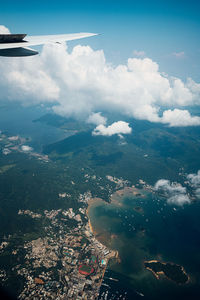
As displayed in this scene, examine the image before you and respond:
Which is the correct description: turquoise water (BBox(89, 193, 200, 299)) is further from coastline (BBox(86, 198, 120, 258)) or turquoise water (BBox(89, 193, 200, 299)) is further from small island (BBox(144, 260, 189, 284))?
coastline (BBox(86, 198, 120, 258))

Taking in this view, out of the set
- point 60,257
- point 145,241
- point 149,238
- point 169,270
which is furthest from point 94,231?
point 169,270

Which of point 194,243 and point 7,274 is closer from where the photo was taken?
point 7,274

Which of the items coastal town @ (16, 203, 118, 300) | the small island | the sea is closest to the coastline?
coastal town @ (16, 203, 118, 300)

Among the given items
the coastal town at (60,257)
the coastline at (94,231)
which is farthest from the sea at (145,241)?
the coastal town at (60,257)

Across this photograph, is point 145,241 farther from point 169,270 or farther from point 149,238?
point 169,270

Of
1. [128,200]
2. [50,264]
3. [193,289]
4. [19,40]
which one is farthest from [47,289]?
[128,200]

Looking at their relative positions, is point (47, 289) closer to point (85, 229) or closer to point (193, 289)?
point (85, 229)

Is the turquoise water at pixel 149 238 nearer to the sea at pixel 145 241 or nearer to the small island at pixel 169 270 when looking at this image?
the sea at pixel 145 241
